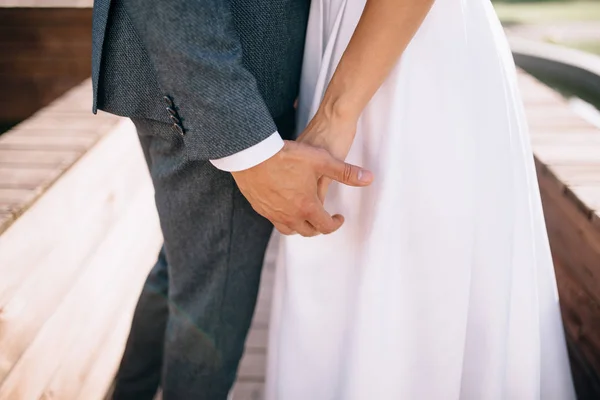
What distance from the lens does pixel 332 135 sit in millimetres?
748

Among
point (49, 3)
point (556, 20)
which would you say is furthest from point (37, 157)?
point (556, 20)

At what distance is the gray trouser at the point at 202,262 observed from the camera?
0.82 m

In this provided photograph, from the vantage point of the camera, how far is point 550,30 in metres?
6.75

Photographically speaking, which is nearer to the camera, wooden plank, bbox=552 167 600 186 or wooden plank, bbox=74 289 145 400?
wooden plank, bbox=552 167 600 186

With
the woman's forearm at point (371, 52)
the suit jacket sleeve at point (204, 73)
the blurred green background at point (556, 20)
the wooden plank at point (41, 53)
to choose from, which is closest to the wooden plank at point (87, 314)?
the suit jacket sleeve at point (204, 73)

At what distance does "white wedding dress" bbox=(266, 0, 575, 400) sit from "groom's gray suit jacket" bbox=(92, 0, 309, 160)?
0.08 meters

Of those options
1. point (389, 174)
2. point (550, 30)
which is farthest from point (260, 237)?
point (550, 30)

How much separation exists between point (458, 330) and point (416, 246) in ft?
0.48

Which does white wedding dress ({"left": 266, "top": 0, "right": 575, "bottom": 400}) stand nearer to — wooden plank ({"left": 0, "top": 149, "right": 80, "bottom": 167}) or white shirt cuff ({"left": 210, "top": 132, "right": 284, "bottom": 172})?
white shirt cuff ({"left": 210, "top": 132, "right": 284, "bottom": 172})

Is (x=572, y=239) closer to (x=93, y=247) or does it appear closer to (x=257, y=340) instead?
(x=257, y=340)

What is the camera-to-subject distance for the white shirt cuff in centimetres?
68

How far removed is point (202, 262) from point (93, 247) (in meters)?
0.52

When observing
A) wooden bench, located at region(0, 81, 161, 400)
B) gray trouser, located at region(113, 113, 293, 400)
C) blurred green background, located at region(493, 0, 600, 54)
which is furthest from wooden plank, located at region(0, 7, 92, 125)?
blurred green background, located at region(493, 0, 600, 54)

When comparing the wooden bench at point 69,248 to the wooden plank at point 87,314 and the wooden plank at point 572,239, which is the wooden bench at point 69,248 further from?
the wooden plank at point 572,239
